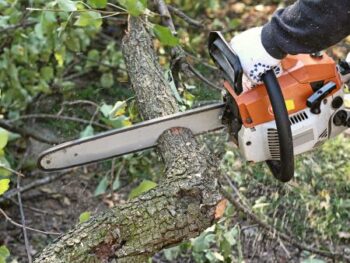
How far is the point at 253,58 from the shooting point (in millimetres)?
1927

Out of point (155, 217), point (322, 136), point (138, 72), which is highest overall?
point (138, 72)

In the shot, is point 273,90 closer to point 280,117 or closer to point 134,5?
point 280,117

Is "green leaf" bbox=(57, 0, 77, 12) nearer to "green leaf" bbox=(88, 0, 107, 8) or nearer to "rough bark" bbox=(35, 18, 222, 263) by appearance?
"green leaf" bbox=(88, 0, 107, 8)

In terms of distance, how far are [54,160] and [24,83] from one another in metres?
1.43

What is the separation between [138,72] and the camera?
7.61ft

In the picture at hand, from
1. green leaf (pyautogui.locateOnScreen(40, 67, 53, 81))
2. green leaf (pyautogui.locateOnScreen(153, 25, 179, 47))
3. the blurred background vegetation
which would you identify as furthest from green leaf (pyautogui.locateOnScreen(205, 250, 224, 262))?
green leaf (pyautogui.locateOnScreen(40, 67, 53, 81))

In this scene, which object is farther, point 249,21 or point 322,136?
point 249,21

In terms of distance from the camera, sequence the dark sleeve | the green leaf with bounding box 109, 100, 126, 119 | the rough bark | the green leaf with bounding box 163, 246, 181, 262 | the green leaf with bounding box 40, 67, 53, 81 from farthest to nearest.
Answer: the green leaf with bounding box 40, 67, 53, 81 < the green leaf with bounding box 163, 246, 181, 262 < the green leaf with bounding box 109, 100, 126, 119 < the dark sleeve < the rough bark

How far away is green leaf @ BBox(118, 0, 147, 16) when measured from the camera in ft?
7.11

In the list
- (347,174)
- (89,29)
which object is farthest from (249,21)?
(347,174)

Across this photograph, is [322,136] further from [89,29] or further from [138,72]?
[89,29]

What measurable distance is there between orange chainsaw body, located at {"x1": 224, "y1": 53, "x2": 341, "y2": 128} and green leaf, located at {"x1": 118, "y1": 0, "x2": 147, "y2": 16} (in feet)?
1.44

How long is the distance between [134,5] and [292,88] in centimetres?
65

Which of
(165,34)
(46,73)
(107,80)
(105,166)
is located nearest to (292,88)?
(165,34)
